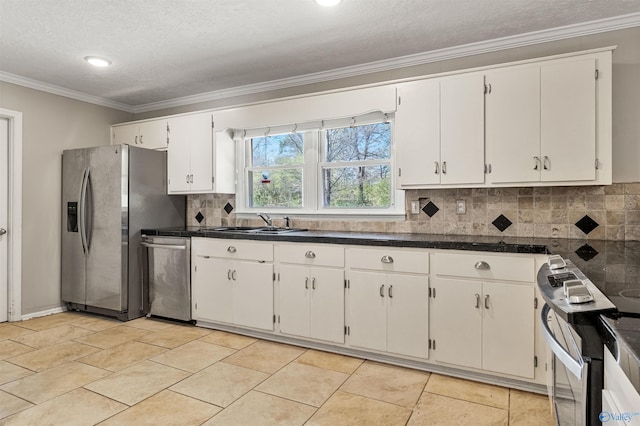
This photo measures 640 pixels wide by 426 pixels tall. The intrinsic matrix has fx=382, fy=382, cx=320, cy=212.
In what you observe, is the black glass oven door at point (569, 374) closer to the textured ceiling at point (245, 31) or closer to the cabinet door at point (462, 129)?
the cabinet door at point (462, 129)

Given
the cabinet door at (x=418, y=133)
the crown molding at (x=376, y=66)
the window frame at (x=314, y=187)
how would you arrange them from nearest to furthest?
the crown molding at (x=376, y=66), the cabinet door at (x=418, y=133), the window frame at (x=314, y=187)

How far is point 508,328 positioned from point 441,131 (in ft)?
4.69

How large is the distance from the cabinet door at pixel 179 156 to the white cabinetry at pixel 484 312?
277cm

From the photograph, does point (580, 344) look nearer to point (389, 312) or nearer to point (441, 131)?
point (389, 312)

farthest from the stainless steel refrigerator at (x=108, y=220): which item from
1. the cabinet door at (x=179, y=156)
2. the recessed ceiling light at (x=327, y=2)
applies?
the recessed ceiling light at (x=327, y=2)

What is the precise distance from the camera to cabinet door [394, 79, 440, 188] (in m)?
2.86

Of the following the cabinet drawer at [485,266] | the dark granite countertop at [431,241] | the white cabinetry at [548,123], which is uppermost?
the white cabinetry at [548,123]

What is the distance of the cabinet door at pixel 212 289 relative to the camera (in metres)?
3.42

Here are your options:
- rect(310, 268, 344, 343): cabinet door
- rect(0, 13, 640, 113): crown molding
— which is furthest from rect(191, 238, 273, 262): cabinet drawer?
rect(0, 13, 640, 113): crown molding

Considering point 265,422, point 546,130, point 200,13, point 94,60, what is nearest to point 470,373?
point 265,422

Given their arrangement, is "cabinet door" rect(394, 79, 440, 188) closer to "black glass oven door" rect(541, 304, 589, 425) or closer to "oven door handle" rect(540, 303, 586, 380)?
"black glass oven door" rect(541, 304, 589, 425)

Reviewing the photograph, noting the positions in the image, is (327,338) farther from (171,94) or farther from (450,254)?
(171,94)

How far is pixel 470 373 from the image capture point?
2.53m

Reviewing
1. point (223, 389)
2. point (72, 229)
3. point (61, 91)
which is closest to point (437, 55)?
point (223, 389)
